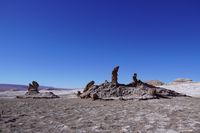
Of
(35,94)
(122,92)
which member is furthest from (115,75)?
(35,94)

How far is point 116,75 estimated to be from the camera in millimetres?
27906

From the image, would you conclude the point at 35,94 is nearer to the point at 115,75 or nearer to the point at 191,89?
the point at 115,75

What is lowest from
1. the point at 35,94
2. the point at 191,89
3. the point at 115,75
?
the point at 35,94

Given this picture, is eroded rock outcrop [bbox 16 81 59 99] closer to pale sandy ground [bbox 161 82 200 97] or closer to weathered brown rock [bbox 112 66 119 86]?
weathered brown rock [bbox 112 66 119 86]

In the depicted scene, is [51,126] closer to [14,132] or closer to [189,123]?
[14,132]

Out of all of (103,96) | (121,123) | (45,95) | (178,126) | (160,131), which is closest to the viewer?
(160,131)

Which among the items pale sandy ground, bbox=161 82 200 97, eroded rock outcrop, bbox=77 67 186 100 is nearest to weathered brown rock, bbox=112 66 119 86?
eroded rock outcrop, bbox=77 67 186 100

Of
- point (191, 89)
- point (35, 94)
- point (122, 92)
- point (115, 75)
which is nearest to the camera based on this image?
point (122, 92)

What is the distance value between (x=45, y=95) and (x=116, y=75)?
11460 millimetres

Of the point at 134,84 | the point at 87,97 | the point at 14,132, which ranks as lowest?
the point at 14,132

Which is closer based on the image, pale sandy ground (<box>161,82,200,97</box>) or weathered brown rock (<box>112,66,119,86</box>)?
weathered brown rock (<box>112,66,119,86</box>)

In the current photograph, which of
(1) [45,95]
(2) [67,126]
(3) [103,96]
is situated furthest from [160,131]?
(1) [45,95]

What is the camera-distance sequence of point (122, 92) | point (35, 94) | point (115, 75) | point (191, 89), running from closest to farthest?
A: point (122, 92), point (115, 75), point (191, 89), point (35, 94)

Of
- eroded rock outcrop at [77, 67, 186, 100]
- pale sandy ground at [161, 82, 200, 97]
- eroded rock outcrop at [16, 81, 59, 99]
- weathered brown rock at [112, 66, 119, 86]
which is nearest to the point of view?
eroded rock outcrop at [77, 67, 186, 100]
